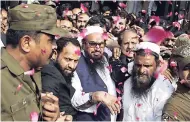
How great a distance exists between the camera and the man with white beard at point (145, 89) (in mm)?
3930

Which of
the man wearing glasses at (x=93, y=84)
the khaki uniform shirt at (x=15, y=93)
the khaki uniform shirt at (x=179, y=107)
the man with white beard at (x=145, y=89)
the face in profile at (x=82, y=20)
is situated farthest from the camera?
the face in profile at (x=82, y=20)

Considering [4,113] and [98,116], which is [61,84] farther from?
[4,113]

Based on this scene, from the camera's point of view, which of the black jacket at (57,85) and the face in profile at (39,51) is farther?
the black jacket at (57,85)

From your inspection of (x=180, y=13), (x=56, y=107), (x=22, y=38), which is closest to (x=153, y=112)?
(x=56, y=107)

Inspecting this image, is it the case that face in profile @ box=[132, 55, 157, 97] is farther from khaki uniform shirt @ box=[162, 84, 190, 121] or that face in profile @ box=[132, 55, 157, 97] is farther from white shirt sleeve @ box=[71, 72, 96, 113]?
khaki uniform shirt @ box=[162, 84, 190, 121]

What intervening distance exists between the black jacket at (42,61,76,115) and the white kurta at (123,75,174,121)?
1.95 ft

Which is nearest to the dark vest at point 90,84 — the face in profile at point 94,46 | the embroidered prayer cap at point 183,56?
the face in profile at point 94,46

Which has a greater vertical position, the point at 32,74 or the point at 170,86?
the point at 32,74

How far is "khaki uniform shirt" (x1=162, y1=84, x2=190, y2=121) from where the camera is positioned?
3.11m

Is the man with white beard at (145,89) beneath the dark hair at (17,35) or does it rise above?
beneath

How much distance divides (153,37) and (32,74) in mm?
3524

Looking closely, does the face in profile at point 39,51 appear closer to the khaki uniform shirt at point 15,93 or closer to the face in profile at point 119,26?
the khaki uniform shirt at point 15,93

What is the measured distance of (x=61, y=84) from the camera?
11.3ft

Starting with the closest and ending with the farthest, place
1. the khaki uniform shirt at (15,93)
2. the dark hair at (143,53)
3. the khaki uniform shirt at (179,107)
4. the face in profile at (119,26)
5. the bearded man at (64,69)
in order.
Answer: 1. the khaki uniform shirt at (15,93)
2. the khaki uniform shirt at (179,107)
3. the bearded man at (64,69)
4. the dark hair at (143,53)
5. the face in profile at (119,26)
